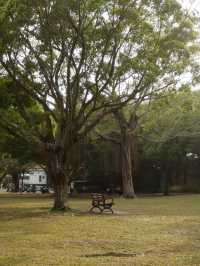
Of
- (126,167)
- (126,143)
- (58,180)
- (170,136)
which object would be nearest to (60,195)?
(58,180)

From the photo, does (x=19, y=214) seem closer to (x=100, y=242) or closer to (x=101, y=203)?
(x=101, y=203)

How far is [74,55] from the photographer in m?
23.2

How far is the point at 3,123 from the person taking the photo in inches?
922

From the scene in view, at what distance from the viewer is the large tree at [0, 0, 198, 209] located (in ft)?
70.4

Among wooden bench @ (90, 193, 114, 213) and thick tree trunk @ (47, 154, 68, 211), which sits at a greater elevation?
thick tree trunk @ (47, 154, 68, 211)

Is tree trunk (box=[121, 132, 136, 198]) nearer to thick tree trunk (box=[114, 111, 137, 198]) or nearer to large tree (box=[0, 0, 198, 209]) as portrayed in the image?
thick tree trunk (box=[114, 111, 137, 198])

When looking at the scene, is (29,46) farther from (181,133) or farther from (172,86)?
(181,133)

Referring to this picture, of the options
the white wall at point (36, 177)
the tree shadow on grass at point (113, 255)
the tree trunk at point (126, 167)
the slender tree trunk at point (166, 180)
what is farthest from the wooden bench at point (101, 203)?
the white wall at point (36, 177)

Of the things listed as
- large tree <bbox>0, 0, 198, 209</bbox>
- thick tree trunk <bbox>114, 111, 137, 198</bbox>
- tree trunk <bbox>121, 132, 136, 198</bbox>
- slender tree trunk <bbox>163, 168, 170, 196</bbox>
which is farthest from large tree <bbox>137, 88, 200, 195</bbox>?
large tree <bbox>0, 0, 198, 209</bbox>

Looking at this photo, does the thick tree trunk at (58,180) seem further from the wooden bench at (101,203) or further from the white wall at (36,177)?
the white wall at (36,177)

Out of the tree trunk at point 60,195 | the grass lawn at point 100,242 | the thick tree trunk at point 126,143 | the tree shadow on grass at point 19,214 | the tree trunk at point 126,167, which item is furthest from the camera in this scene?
the tree trunk at point 126,167

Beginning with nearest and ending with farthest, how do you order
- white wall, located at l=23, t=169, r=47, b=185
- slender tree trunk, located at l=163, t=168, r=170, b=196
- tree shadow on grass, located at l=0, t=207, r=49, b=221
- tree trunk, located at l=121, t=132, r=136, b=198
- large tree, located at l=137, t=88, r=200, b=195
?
tree shadow on grass, located at l=0, t=207, r=49, b=221 → large tree, located at l=137, t=88, r=200, b=195 → tree trunk, located at l=121, t=132, r=136, b=198 → slender tree trunk, located at l=163, t=168, r=170, b=196 → white wall, located at l=23, t=169, r=47, b=185

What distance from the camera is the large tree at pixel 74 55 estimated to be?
21.5 metres

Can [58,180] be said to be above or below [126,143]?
below
